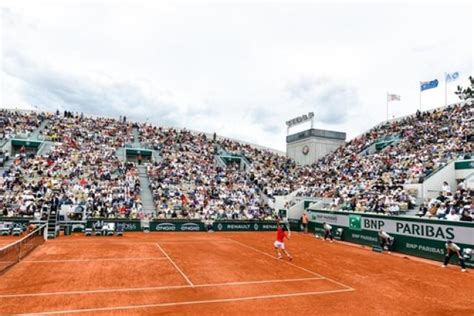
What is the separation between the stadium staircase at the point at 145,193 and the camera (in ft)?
121

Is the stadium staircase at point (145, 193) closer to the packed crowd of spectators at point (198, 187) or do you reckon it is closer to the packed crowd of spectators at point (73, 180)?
the packed crowd of spectators at point (198, 187)

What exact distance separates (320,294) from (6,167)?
37.0 meters

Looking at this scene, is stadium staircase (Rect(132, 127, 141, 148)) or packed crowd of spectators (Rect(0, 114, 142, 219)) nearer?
packed crowd of spectators (Rect(0, 114, 142, 219))

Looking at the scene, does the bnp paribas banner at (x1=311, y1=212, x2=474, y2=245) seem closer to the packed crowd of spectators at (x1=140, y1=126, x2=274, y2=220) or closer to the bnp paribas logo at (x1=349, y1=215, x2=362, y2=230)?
the bnp paribas logo at (x1=349, y1=215, x2=362, y2=230)

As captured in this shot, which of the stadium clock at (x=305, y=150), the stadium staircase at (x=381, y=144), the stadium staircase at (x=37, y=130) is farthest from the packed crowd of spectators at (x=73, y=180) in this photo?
the stadium clock at (x=305, y=150)

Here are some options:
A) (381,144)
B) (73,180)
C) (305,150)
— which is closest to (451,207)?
(381,144)

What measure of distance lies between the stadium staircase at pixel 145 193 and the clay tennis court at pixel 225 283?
14.0 meters

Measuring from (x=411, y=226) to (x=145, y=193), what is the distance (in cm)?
2684

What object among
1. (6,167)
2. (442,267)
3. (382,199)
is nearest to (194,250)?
(442,267)

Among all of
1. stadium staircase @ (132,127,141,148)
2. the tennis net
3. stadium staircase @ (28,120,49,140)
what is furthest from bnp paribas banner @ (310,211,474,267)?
stadium staircase @ (28,120,49,140)

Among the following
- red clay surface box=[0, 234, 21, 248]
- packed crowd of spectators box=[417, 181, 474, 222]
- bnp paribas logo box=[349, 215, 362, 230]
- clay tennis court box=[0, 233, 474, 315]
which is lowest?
red clay surface box=[0, 234, 21, 248]

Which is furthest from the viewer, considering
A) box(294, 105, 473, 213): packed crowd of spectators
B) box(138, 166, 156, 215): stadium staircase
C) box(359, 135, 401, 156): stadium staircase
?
box(359, 135, 401, 156): stadium staircase

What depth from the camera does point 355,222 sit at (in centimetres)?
2833

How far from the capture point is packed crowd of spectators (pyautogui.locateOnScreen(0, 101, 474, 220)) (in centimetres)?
3212
